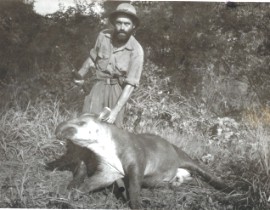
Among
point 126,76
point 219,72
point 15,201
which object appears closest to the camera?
point 15,201

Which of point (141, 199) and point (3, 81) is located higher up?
point (3, 81)

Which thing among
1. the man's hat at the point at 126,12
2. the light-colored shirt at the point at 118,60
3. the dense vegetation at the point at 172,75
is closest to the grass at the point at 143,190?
the dense vegetation at the point at 172,75

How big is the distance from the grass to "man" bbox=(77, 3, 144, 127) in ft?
1.03

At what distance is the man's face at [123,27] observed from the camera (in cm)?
327

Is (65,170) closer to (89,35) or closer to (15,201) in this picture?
(15,201)

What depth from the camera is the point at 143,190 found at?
315cm

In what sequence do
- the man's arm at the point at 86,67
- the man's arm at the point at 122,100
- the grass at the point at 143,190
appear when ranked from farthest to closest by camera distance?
1. the man's arm at the point at 86,67
2. the man's arm at the point at 122,100
3. the grass at the point at 143,190

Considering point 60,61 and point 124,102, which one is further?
point 60,61

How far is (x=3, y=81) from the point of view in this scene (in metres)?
3.47

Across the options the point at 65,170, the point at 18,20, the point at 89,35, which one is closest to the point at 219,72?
the point at 89,35

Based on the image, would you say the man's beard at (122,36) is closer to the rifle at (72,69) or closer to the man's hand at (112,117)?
the rifle at (72,69)

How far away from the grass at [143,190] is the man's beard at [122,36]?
0.63 m

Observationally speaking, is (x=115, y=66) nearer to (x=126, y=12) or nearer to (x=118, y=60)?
(x=118, y=60)

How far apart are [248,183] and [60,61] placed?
5.39 feet
